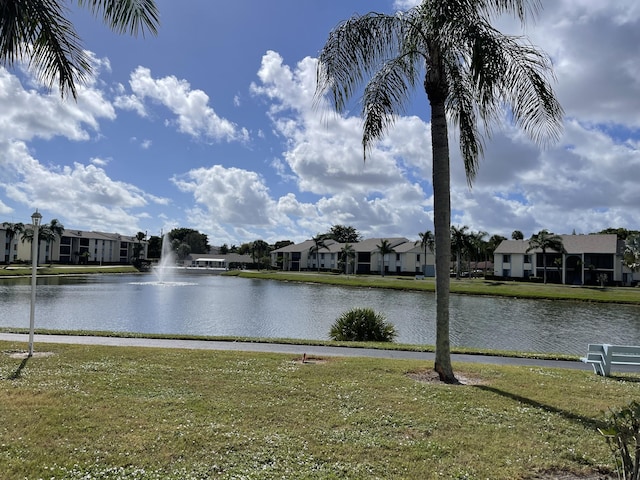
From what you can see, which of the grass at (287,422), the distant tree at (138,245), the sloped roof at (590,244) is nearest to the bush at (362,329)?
the grass at (287,422)

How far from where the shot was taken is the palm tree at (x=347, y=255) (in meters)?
95.5

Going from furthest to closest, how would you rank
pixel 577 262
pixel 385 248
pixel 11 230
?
1. pixel 11 230
2. pixel 385 248
3. pixel 577 262

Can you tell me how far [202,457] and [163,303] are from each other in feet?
96.2

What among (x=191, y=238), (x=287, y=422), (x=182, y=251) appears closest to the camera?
(x=287, y=422)

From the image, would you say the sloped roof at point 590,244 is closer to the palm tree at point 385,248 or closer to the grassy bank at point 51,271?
the palm tree at point 385,248

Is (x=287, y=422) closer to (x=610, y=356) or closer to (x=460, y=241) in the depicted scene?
(x=610, y=356)

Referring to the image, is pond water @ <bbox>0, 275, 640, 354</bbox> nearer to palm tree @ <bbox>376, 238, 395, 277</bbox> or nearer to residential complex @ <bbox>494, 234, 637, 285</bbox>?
residential complex @ <bbox>494, 234, 637, 285</bbox>

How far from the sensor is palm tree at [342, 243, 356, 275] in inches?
3761

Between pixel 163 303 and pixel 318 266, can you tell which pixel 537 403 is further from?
pixel 318 266

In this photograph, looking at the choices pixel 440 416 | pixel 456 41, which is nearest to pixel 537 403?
pixel 440 416

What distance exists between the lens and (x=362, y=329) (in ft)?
60.1

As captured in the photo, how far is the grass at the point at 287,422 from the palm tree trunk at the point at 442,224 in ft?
2.59

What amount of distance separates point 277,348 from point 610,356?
851cm

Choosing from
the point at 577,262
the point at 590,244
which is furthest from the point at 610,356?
the point at 590,244
